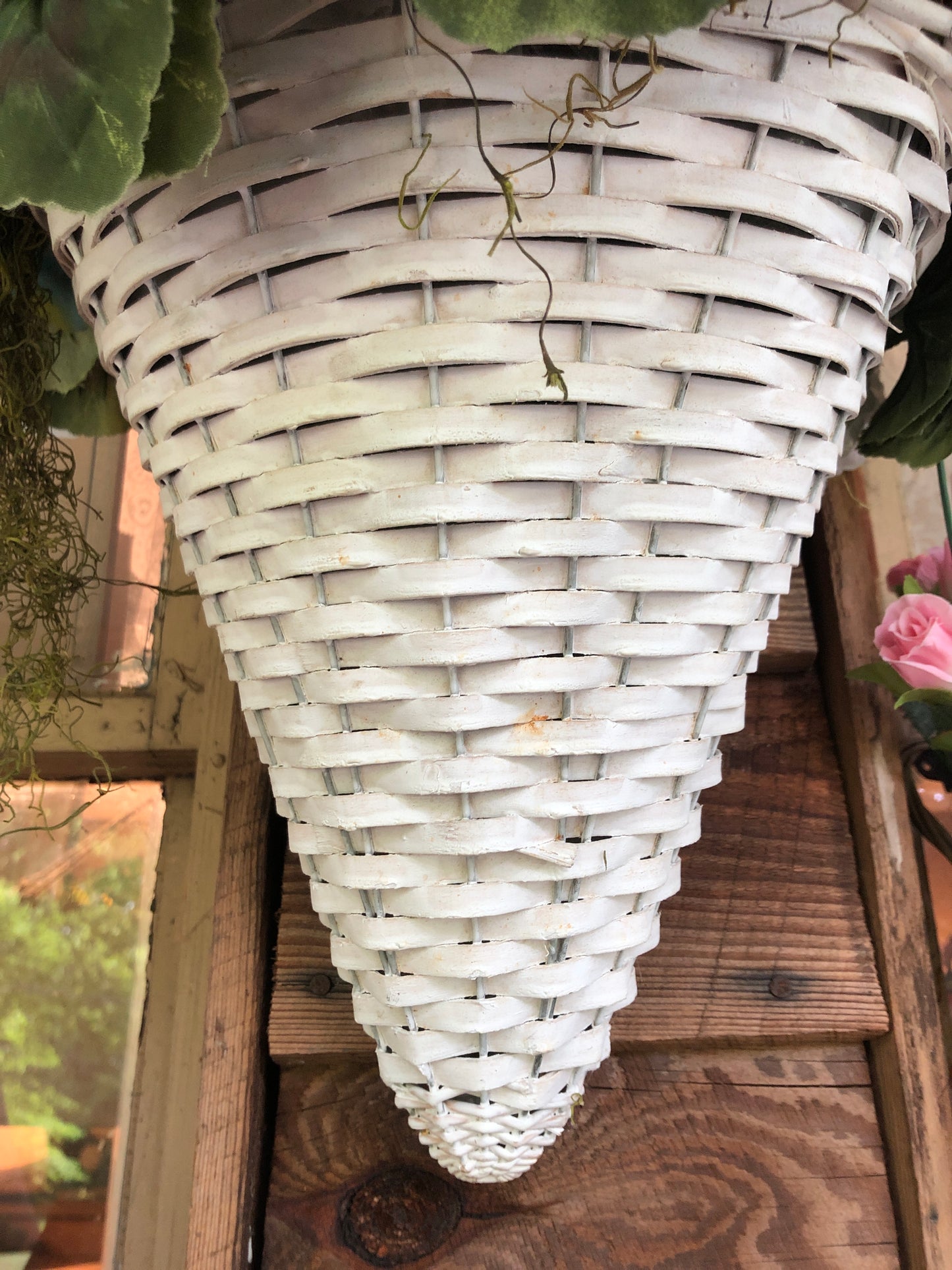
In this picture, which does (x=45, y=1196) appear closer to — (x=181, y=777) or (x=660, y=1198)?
(x=181, y=777)

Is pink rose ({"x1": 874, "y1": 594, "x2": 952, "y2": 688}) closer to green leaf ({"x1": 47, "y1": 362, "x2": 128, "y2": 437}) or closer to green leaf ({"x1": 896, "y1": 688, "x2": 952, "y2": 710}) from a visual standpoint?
green leaf ({"x1": 896, "y1": 688, "x2": 952, "y2": 710})

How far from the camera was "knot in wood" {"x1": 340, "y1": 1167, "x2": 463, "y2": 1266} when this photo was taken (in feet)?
1.57

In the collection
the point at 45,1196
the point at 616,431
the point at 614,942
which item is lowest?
the point at 45,1196

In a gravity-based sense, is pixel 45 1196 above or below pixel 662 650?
below

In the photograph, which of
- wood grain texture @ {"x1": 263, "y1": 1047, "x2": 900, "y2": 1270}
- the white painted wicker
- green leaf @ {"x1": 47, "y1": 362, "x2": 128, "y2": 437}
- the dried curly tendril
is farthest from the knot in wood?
green leaf @ {"x1": 47, "y1": 362, "x2": 128, "y2": 437}

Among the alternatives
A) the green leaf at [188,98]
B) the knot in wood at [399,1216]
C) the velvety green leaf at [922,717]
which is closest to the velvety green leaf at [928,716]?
the velvety green leaf at [922,717]

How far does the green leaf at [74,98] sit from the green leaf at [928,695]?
0.44m

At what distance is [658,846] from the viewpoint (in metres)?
0.39

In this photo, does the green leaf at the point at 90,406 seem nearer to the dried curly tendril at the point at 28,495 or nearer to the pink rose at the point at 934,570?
the dried curly tendril at the point at 28,495

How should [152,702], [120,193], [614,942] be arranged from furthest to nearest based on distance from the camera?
1. [152,702]
2. [614,942]
3. [120,193]

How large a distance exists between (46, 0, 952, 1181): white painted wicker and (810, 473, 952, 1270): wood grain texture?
232 mm

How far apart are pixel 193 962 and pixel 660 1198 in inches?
13.5

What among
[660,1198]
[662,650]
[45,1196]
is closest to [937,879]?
[660,1198]

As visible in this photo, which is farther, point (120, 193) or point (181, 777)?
point (181, 777)
